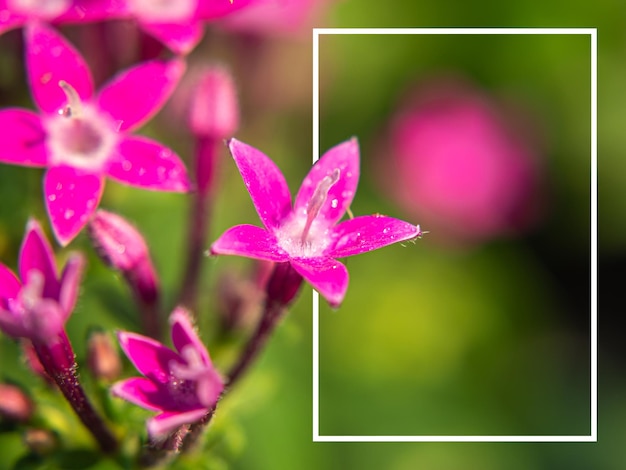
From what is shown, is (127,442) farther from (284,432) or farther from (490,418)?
(490,418)

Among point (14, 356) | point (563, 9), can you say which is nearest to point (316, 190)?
point (14, 356)

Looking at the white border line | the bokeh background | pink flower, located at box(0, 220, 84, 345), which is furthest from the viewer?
the bokeh background

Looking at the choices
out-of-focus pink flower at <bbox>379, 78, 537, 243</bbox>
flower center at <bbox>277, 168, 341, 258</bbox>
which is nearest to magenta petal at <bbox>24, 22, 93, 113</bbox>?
flower center at <bbox>277, 168, 341, 258</bbox>

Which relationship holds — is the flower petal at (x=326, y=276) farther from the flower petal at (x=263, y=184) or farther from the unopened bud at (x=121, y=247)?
the unopened bud at (x=121, y=247)

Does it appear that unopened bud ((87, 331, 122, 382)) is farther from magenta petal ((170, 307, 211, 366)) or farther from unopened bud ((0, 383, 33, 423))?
magenta petal ((170, 307, 211, 366))

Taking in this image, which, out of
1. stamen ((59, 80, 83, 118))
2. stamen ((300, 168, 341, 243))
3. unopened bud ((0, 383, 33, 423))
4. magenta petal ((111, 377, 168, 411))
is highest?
stamen ((59, 80, 83, 118))

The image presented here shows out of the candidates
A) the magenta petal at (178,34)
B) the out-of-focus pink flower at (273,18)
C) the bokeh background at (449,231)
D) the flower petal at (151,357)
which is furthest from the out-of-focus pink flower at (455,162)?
the flower petal at (151,357)
